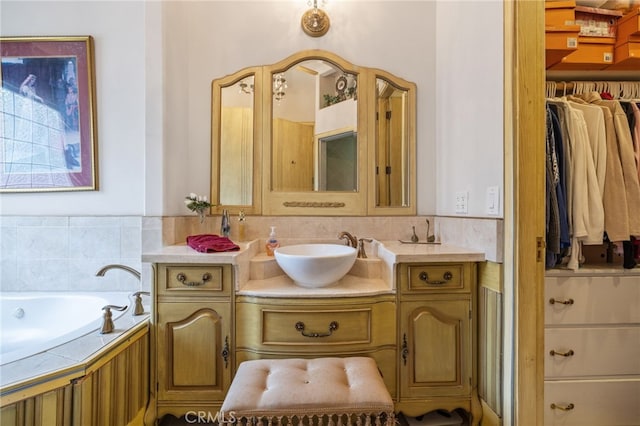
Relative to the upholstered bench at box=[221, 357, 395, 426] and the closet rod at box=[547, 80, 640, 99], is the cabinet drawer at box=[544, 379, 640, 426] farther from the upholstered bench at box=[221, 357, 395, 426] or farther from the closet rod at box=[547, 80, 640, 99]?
the closet rod at box=[547, 80, 640, 99]

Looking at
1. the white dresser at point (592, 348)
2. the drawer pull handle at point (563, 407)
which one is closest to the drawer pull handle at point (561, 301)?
the white dresser at point (592, 348)

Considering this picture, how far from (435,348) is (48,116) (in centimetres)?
267

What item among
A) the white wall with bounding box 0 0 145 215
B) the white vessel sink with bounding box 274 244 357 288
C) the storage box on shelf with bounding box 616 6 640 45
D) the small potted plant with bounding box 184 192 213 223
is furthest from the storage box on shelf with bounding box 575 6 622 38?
the white wall with bounding box 0 0 145 215

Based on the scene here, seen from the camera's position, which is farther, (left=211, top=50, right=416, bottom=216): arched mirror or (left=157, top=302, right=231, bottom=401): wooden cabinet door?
(left=211, top=50, right=416, bottom=216): arched mirror

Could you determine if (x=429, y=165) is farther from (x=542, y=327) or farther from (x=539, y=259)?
(x=542, y=327)

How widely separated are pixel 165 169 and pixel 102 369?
1.04 m

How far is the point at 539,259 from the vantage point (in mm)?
1333

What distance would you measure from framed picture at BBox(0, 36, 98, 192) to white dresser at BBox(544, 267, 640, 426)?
2.77 m

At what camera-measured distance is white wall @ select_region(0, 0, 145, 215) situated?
6.50 ft

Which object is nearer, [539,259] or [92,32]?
[539,259]

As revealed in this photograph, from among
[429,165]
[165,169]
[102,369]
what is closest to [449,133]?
[429,165]

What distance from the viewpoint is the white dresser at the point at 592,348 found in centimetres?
154

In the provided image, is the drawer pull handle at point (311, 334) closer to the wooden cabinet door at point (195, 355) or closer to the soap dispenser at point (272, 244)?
the wooden cabinet door at point (195, 355)

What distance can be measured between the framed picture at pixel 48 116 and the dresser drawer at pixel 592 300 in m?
2.72
